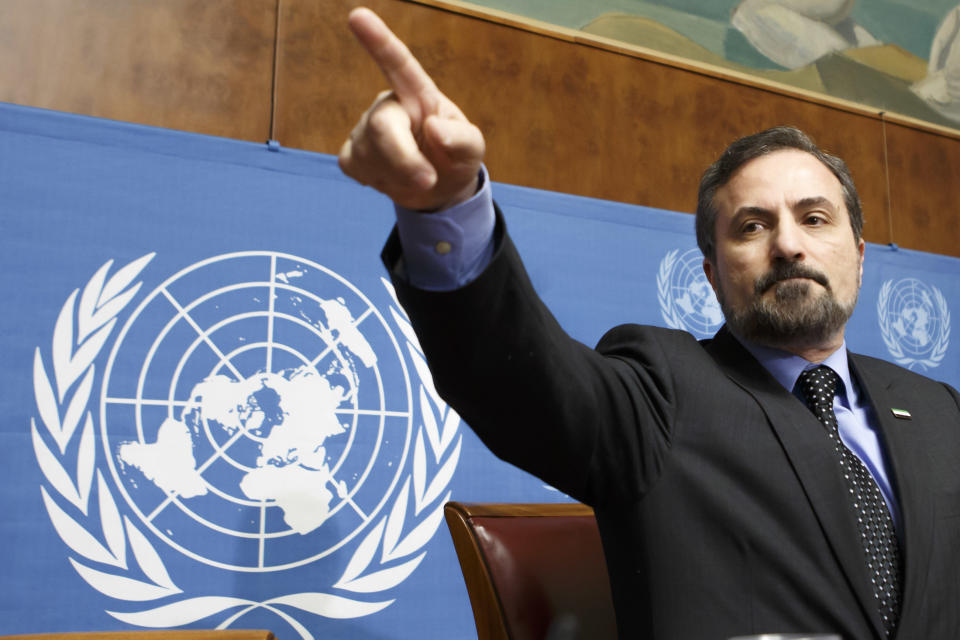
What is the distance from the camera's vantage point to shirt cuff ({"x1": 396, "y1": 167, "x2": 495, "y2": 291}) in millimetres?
778

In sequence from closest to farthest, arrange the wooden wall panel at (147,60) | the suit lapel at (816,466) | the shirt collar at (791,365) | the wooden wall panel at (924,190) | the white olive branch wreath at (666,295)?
the suit lapel at (816,466)
the shirt collar at (791,365)
the wooden wall panel at (147,60)
the white olive branch wreath at (666,295)
the wooden wall panel at (924,190)

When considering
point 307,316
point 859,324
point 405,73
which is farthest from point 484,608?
point 859,324

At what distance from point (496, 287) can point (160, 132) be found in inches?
62.9

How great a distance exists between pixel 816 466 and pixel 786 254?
384mm

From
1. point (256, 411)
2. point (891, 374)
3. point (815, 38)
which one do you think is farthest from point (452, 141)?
point (815, 38)

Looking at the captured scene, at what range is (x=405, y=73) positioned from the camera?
679 mm

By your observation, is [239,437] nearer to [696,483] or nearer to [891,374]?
[696,483]

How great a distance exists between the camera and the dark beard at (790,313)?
49.0 inches

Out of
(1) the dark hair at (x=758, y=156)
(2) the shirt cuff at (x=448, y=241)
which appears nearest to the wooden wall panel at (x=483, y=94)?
(1) the dark hair at (x=758, y=156)

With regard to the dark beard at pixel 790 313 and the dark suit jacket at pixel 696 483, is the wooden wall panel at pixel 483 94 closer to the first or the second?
the dark beard at pixel 790 313

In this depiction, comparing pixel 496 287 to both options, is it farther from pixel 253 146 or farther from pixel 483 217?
pixel 253 146

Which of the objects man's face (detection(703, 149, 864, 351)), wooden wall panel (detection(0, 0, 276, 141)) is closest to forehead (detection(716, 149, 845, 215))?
man's face (detection(703, 149, 864, 351))

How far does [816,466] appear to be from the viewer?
1063 millimetres

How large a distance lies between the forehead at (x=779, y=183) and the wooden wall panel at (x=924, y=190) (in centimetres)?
223
